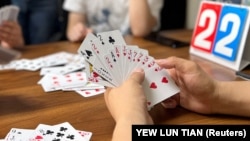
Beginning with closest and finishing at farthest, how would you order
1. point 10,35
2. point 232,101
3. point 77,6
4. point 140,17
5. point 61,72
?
point 232,101
point 61,72
point 10,35
point 140,17
point 77,6

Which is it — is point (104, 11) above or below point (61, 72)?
above

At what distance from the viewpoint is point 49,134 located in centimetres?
75

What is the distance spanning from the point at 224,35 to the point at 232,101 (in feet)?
1.63

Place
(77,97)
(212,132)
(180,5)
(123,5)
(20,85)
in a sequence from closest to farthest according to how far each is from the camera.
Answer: (212,132)
(77,97)
(20,85)
(123,5)
(180,5)

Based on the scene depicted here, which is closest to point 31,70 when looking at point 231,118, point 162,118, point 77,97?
point 77,97

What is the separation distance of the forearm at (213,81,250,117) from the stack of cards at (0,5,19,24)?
94 cm

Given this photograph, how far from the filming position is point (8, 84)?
112 centimetres

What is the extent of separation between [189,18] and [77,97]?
1865 millimetres

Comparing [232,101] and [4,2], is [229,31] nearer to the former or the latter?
[232,101]

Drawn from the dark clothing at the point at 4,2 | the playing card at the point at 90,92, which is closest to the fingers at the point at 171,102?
the playing card at the point at 90,92

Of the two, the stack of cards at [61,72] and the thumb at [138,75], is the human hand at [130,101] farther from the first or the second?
the stack of cards at [61,72]

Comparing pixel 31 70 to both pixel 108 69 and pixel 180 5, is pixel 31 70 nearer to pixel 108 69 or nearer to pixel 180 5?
pixel 108 69

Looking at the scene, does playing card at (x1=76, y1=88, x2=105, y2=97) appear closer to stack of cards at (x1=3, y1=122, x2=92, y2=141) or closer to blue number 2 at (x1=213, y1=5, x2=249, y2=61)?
stack of cards at (x1=3, y1=122, x2=92, y2=141)

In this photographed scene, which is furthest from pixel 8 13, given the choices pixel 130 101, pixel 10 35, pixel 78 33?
pixel 130 101
